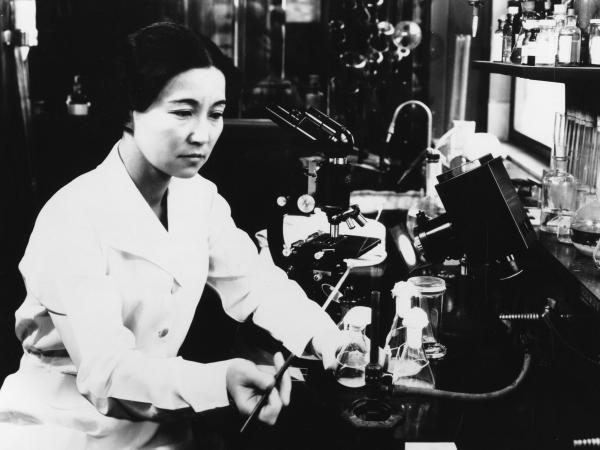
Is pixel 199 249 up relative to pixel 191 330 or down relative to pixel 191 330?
up

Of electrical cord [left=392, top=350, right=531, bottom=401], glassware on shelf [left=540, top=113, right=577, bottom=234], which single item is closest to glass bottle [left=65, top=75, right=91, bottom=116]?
glassware on shelf [left=540, top=113, right=577, bottom=234]

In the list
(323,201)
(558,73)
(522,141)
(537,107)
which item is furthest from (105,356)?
(522,141)

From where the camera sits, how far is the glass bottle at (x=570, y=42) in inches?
89.8

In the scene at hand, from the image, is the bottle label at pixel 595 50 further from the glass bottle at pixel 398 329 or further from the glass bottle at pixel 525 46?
the glass bottle at pixel 398 329

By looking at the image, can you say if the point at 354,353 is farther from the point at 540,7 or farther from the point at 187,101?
the point at 540,7

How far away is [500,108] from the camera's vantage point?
4367 millimetres

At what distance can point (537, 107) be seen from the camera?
3.88 metres

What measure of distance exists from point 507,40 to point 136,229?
6.27 feet

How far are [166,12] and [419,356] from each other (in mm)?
5570

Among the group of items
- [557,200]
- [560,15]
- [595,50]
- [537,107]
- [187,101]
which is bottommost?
[557,200]

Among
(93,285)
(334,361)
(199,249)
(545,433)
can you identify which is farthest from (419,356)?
(93,285)

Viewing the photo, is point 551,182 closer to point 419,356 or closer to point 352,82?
point 419,356

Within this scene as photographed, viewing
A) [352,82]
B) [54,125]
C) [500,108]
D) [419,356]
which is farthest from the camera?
[54,125]

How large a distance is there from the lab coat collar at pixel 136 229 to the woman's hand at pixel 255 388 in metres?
0.44
